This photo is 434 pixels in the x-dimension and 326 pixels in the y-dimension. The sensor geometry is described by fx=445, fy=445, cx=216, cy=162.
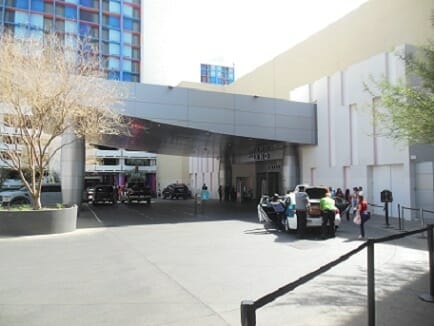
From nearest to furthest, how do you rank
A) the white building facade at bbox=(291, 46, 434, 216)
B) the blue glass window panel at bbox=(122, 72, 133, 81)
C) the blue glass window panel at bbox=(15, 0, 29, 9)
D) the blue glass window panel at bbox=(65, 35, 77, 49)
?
the blue glass window panel at bbox=(65, 35, 77, 49) → the white building facade at bbox=(291, 46, 434, 216) → the blue glass window panel at bbox=(15, 0, 29, 9) → the blue glass window panel at bbox=(122, 72, 133, 81)

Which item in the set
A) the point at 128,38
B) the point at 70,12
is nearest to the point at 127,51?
the point at 128,38

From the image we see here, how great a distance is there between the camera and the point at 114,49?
284ft

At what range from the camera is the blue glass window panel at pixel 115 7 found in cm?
8638

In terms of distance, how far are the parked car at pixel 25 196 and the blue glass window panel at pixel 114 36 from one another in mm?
57642

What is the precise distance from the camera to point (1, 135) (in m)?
18.7

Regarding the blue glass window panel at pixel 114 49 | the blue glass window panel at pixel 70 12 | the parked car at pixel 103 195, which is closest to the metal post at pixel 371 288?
the parked car at pixel 103 195

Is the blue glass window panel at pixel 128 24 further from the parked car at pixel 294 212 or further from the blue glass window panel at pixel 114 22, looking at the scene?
the parked car at pixel 294 212

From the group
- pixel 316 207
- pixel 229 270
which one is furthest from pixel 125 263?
pixel 316 207

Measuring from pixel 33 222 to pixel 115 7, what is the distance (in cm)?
7985

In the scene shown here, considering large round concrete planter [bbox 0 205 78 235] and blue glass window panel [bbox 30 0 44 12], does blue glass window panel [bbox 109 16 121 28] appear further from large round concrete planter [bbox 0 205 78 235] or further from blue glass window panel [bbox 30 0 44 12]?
large round concrete planter [bbox 0 205 78 235]

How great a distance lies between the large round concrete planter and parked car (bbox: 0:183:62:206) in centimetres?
1199

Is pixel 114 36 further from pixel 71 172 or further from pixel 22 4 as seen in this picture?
pixel 71 172

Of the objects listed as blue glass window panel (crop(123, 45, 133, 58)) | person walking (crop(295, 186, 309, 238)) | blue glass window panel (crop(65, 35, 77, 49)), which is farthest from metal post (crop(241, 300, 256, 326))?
blue glass window panel (crop(123, 45, 133, 58))

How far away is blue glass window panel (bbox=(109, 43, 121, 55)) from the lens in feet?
283
